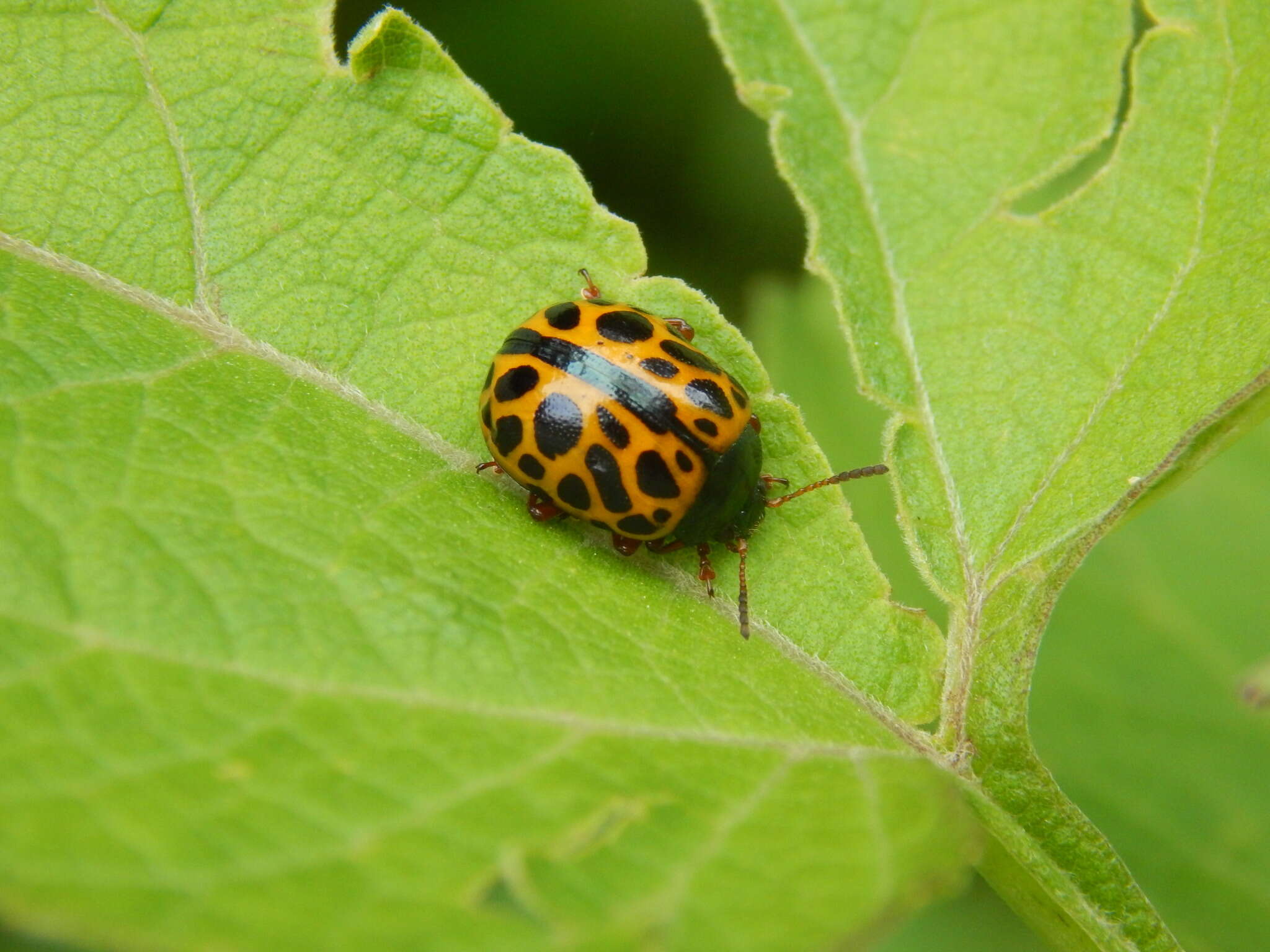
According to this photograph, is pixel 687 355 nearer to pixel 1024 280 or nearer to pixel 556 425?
pixel 556 425

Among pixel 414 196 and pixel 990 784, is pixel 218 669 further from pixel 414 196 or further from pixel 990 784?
pixel 990 784

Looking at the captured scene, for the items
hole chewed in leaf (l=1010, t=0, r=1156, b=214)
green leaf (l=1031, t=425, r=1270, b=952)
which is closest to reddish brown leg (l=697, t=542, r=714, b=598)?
hole chewed in leaf (l=1010, t=0, r=1156, b=214)

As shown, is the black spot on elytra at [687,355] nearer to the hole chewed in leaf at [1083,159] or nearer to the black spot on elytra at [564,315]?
the black spot on elytra at [564,315]

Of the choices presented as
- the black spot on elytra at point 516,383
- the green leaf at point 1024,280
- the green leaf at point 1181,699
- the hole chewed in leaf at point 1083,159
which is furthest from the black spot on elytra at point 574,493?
the green leaf at point 1181,699

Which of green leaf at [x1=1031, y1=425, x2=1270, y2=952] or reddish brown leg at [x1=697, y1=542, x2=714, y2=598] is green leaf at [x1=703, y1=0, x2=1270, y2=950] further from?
green leaf at [x1=1031, y1=425, x2=1270, y2=952]

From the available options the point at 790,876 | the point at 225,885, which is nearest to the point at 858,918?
the point at 790,876

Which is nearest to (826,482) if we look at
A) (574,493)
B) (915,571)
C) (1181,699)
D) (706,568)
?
(706,568)
